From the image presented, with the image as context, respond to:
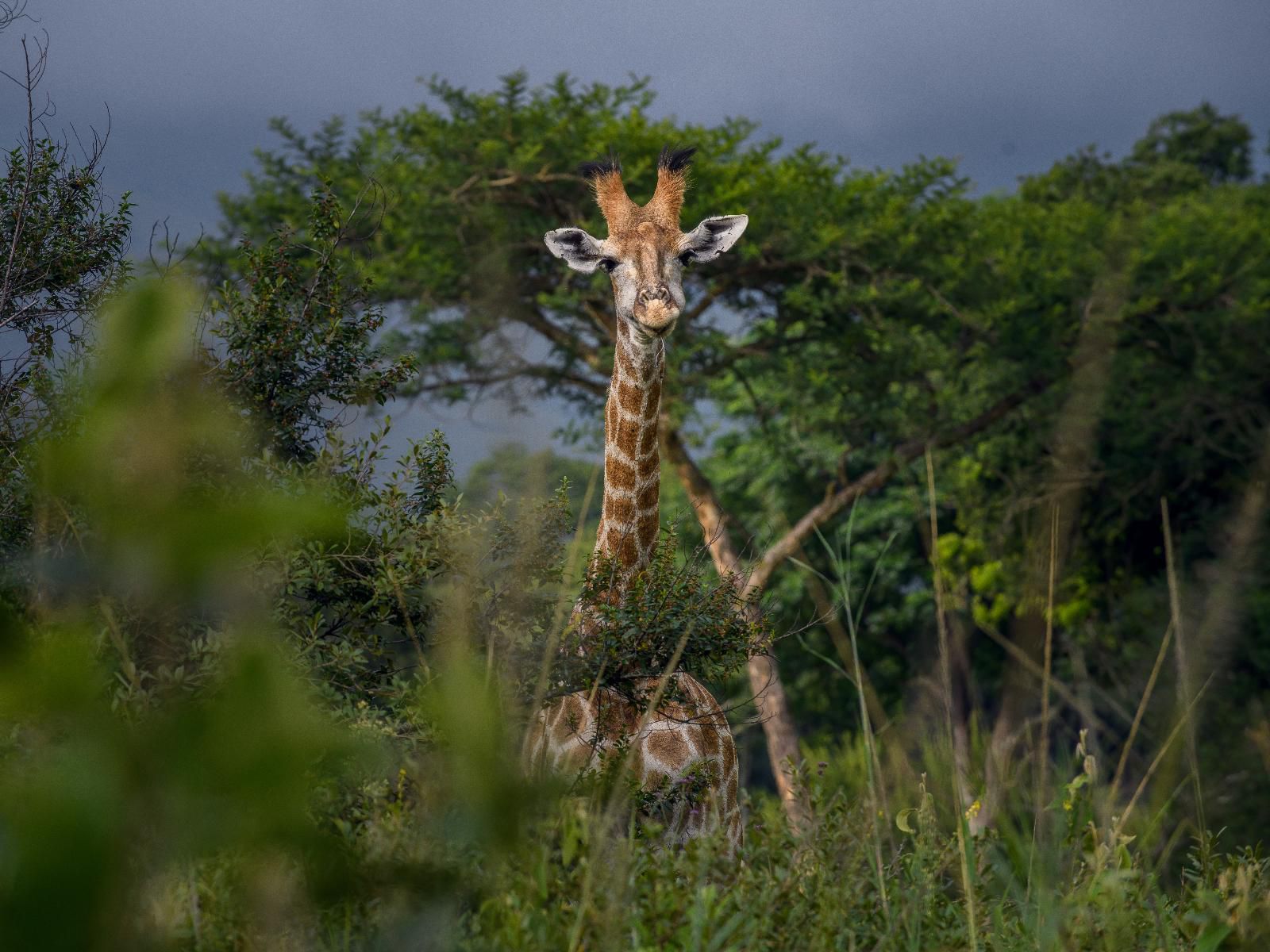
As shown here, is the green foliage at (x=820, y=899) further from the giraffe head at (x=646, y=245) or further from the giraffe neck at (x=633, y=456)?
the giraffe head at (x=646, y=245)

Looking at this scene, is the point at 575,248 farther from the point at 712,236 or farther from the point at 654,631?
the point at 654,631

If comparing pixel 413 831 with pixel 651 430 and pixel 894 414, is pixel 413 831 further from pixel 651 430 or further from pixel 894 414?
Result: pixel 894 414

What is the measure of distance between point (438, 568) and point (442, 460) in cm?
48

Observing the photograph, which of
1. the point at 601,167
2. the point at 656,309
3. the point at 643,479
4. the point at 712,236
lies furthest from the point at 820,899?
the point at 601,167

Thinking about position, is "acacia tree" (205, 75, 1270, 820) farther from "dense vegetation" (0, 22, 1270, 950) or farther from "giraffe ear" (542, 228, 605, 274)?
"giraffe ear" (542, 228, 605, 274)

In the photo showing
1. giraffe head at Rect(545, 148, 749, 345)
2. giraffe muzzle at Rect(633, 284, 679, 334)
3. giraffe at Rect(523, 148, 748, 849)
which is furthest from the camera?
giraffe head at Rect(545, 148, 749, 345)

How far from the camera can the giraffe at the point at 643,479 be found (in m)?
4.60

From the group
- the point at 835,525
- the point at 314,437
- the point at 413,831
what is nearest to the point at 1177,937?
the point at 413,831

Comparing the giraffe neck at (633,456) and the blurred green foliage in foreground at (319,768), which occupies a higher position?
the giraffe neck at (633,456)

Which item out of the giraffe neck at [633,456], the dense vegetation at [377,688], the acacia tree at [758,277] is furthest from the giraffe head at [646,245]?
the acacia tree at [758,277]

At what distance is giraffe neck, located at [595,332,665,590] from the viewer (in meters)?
5.65

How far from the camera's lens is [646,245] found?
5633 mm

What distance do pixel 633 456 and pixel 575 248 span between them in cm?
122

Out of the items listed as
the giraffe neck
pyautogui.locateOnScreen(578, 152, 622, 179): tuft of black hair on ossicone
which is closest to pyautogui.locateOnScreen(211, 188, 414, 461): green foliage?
the giraffe neck
